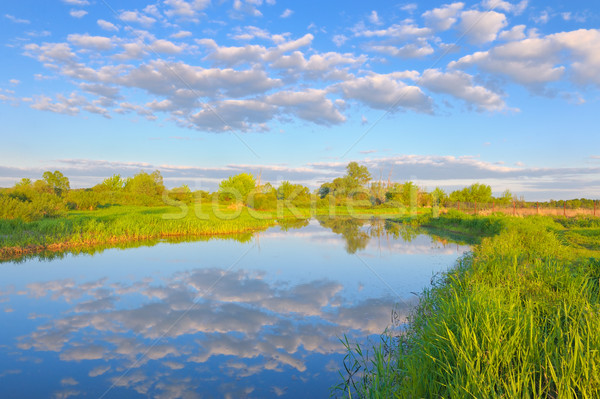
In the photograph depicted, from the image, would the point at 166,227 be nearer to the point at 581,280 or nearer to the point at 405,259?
the point at 405,259

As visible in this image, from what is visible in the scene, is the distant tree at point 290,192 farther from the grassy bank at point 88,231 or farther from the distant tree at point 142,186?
the grassy bank at point 88,231

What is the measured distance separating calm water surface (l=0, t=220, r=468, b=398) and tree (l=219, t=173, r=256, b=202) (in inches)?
1276

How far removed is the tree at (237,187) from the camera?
47.2m

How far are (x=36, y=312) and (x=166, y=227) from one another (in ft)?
45.7

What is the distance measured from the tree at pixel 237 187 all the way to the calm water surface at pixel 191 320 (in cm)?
3241

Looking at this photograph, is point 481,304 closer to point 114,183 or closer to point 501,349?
point 501,349

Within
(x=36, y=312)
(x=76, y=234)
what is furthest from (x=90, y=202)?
(x=36, y=312)

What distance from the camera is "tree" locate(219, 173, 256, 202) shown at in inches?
1857

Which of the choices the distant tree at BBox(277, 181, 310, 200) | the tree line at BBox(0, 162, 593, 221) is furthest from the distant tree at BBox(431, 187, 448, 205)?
the distant tree at BBox(277, 181, 310, 200)

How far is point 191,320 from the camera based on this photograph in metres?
7.56

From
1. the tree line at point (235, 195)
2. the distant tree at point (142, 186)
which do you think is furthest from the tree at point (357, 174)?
the distant tree at point (142, 186)

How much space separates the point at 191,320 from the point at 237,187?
4050 cm

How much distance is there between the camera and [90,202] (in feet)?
126

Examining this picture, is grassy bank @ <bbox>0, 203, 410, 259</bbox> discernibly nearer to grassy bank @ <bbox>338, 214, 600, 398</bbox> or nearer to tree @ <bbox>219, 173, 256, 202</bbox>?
grassy bank @ <bbox>338, 214, 600, 398</bbox>
